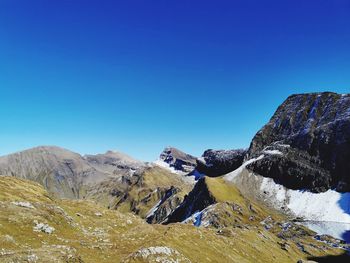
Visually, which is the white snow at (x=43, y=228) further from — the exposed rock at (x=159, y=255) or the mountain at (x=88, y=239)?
the exposed rock at (x=159, y=255)

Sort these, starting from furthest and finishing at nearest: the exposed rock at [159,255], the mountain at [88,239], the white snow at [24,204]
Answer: the white snow at [24,204], the exposed rock at [159,255], the mountain at [88,239]

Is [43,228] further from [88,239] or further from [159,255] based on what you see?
[159,255]

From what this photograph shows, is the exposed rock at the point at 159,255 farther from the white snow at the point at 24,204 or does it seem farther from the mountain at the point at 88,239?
the white snow at the point at 24,204

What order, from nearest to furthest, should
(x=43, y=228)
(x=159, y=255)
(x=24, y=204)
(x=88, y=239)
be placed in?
1. (x=159, y=255)
2. (x=43, y=228)
3. (x=88, y=239)
4. (x=24, y=204)

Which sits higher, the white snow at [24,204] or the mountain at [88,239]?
the white snow at [24,204]


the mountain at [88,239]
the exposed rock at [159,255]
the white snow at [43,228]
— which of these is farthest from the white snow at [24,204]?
the exposed rock at [159,255]

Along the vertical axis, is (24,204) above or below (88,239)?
above

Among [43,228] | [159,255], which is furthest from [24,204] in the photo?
[159,255]

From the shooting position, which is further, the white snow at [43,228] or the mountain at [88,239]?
the white snow at [43,228]

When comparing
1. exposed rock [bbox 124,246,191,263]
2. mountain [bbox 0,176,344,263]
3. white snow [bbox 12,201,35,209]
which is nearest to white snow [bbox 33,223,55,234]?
mountain [bbox 0,176,344,263]

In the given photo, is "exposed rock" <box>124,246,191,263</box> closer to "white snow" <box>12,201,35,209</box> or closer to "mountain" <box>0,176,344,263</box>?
"mountain" <box>0,176,344,263</box>

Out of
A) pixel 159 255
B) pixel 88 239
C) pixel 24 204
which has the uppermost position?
pixel 24 204

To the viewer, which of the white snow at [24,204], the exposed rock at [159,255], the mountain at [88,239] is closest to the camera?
the mountain at [88,239]

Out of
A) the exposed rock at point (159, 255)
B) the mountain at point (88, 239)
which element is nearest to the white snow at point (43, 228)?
the mountain at point (88, 239)
